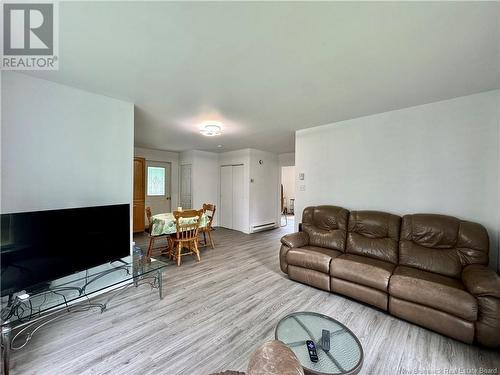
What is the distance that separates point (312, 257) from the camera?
2.71m

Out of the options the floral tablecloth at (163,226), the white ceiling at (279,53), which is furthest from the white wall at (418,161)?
the floral tablecloth at (163,226)

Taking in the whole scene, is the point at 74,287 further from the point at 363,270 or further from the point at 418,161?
the point at 418,161

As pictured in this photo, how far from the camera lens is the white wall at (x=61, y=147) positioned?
75.9 inches

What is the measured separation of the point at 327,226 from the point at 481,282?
1668 mm

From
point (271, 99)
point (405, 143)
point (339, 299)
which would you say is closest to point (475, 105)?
point (405, 143)

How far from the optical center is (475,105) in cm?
237

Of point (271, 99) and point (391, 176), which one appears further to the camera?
point (391, 176)

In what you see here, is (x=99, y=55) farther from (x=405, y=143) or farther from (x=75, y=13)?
(x=405, y=143)

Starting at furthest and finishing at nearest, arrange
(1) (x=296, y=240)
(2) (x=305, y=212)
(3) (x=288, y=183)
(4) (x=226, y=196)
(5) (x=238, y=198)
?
(3) (x=288, y=183), (4) (x=226, y=196), (5) (x=238, y=198), (2) (x=305, y=212), (1) (x=296, y=240)

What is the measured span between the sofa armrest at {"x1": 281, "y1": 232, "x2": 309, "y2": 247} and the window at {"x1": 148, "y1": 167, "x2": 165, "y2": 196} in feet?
15.8

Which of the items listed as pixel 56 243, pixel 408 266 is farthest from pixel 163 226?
pixel 408 266

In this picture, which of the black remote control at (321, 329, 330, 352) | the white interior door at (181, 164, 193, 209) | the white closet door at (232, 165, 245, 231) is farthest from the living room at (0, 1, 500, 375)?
the white interior door at (181, 164, 193, 209)

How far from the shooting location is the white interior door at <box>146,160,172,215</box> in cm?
618

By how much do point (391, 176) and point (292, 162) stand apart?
12.0 ft
